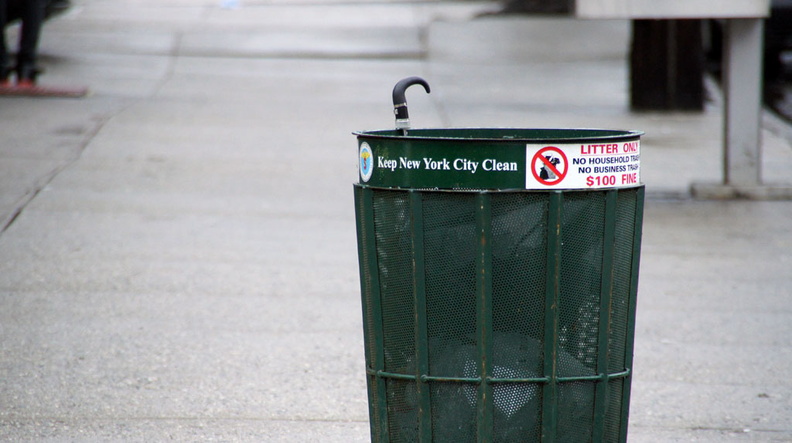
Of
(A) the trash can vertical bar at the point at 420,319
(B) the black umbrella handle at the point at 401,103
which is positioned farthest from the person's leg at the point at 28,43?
(A) the trash can vertical bar at the point at 420,319

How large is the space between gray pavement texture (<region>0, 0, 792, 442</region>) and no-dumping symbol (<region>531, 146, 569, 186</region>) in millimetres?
1612

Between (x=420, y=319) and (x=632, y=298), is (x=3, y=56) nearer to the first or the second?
(x=420, y=319)

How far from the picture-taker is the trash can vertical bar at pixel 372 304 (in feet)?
10.3

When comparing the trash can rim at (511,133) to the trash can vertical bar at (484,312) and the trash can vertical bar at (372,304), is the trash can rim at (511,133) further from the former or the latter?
the trash can vertical bar at (484,312)

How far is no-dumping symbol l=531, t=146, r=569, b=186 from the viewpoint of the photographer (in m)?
2.93

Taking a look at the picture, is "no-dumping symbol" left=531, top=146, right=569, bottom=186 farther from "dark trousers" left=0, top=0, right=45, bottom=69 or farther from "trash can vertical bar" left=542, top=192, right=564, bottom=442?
"dark trousers" left=0, top=0, right=45, bottom=69

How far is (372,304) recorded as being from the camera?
124 inches

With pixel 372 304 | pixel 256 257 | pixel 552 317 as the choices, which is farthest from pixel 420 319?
pixel 256 257

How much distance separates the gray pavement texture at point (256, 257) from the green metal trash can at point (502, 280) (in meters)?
1.13

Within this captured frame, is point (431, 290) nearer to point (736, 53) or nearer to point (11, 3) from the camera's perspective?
point (736, 53)

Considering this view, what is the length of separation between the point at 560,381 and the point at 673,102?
1181 centimetres

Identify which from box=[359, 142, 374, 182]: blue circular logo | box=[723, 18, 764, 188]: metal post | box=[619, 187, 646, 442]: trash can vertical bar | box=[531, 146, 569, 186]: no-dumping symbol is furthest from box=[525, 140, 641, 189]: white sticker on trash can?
box=[723, 18, 764, 188]: metal post

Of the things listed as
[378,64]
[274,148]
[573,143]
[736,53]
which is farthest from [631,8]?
[378,64]

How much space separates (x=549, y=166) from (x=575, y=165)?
8 cm
